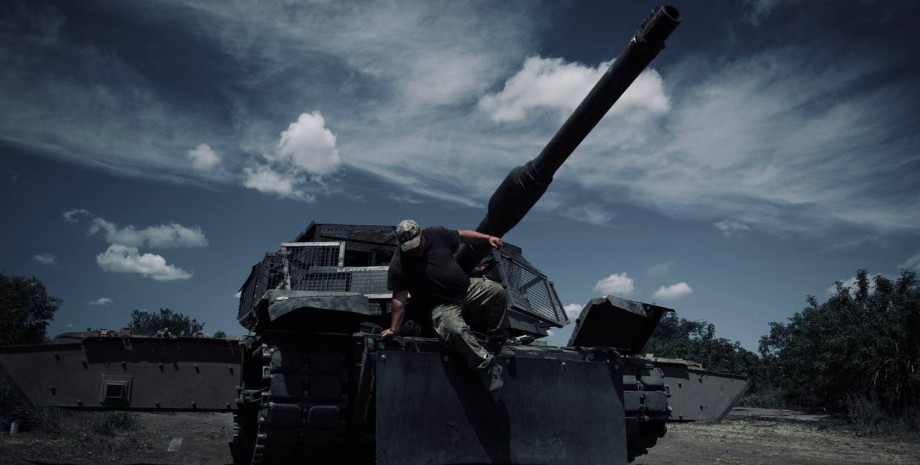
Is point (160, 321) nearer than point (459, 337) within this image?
No

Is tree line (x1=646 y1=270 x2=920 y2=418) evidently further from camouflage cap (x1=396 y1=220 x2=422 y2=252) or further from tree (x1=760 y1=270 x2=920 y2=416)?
camouflage cap (x1=396 y1=220 x2=422 y2=252)

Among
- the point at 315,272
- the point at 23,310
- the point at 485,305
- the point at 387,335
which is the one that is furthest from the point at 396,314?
the point at 23,310

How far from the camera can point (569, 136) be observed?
494cm

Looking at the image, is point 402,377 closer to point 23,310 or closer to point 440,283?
point 440,283

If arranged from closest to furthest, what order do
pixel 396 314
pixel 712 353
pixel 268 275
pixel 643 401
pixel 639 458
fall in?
pixel 396 314 < pixel 643 401 < pixel 268 275 < pixel 639 458 < pixel 712 353

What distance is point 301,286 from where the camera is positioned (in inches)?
257

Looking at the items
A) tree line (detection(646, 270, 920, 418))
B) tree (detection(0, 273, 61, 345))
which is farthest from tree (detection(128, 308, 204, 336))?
tree line (detection(646, 270, 920, 418))

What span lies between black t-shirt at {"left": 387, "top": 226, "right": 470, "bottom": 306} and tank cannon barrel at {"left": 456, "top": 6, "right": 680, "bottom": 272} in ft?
1.70

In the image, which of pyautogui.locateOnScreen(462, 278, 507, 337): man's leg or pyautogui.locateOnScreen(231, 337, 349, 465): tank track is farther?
pyautogui.locateOnScreen(462, 278, 507, 337): man's leg

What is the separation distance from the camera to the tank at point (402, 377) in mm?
4352

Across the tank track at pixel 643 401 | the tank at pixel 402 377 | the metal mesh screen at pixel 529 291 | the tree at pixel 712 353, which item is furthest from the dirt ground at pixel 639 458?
the tree at pixel 712 353

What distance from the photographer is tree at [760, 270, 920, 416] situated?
14344 millimetres

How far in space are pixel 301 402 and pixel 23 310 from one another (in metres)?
19.8

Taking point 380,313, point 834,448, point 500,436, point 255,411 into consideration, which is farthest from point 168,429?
point 834,448
